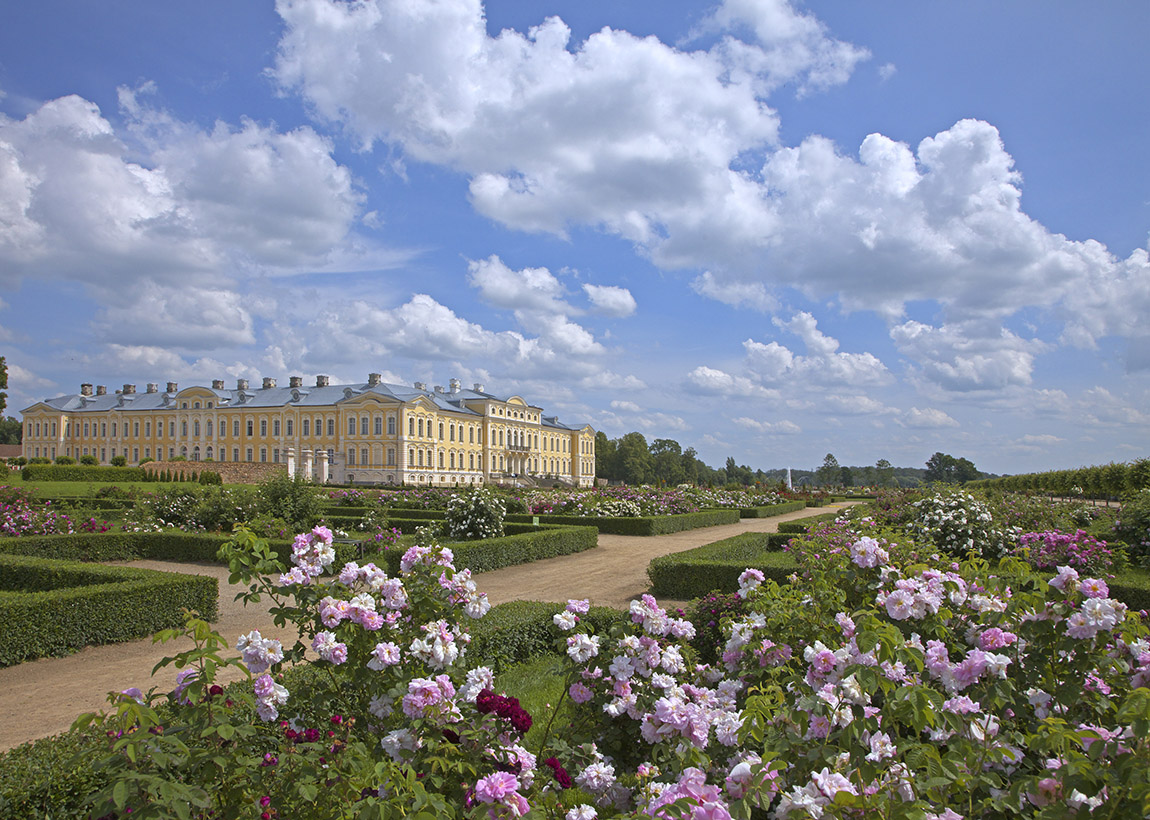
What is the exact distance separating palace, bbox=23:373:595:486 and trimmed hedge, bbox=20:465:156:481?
12.6 metres

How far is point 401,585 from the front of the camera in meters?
2.74

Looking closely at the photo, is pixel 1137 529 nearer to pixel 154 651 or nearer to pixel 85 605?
pixel 154 651

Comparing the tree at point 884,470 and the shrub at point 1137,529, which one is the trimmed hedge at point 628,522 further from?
the tree at point 884,470

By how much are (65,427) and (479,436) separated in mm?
38704

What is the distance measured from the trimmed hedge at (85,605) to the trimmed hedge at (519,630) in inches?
125

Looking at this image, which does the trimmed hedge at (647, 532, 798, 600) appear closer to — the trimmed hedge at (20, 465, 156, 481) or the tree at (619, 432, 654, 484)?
the trimmed hedge at (20, 465, 156, 481)

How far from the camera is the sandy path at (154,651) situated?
17.0ft

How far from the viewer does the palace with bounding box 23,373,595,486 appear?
183 feet

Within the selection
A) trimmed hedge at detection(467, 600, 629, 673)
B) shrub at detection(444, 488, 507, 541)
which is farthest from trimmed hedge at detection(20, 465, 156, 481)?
trimmed hedge at detection(467, 600, 629, 673)

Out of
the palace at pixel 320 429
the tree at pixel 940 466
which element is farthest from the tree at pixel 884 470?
the palace at pixel 320 429

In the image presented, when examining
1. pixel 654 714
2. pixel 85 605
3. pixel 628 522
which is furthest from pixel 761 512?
pixel 654 714

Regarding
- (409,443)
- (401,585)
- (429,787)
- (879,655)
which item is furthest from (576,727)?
(409,443)

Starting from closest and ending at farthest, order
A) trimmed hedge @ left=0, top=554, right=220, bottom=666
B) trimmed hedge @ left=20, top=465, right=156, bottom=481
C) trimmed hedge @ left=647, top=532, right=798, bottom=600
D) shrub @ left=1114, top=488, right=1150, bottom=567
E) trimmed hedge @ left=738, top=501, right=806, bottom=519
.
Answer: trimmed hedge @ left=0, top=554, right=220, bottom=666, trimmed hedge @ left=647, top=532, right=798, bottom=600, shrub @ left=1114, top=488, right=1150, bottom=567, trimmed hedge @ left=738, top=501, right=806, bottom=519, trimmed hedge @ left=20, top=465, right=156, bottom=481

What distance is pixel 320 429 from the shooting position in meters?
57.6
